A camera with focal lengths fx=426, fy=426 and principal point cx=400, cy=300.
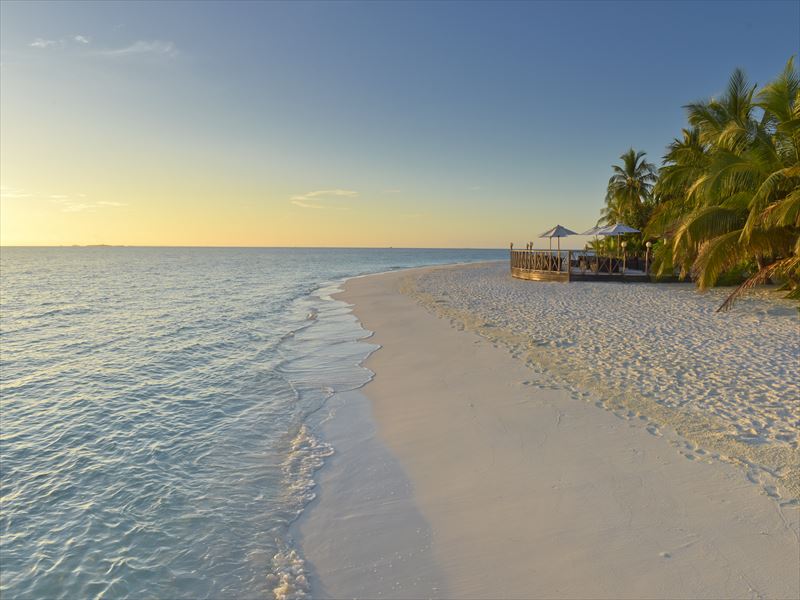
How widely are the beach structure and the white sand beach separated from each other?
14.0 metres

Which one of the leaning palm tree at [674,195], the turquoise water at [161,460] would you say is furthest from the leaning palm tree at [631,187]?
the turquoise water at [161,460]

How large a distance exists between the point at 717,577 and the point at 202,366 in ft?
34.2

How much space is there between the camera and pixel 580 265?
24156mm

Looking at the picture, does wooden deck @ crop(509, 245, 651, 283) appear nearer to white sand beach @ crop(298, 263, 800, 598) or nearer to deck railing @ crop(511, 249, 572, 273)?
deck railing @ crop(511, 249, 572, 273)

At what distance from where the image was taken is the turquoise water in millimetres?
3740

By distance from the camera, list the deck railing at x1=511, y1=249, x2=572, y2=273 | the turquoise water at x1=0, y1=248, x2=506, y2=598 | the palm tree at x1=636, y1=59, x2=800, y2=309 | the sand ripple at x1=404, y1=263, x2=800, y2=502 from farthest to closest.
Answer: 1. the deck railing at x1=511, y1=249, x2=572, y2=273
2. the palm tree at x1=636, y1=59, x2=800, y2=309
3. the sand ripple at x1=404, y1=263, x2=800, y2=502
4. the turquoise water at x1=0, y1=248, x2=506, y2=598

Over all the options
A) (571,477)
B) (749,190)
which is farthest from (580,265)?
(571,477)

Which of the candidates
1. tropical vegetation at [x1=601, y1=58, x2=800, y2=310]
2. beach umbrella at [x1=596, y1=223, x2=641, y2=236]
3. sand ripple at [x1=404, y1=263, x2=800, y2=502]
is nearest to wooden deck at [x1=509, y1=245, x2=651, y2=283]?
beach umbrella at [x1=596, y1=223, x2=641, y2=236]

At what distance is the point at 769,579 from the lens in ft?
10.00

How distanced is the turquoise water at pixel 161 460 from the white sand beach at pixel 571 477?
699mm

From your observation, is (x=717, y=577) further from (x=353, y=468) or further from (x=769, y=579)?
(x=353, y=468)

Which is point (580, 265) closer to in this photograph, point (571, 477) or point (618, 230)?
point (618, 230)

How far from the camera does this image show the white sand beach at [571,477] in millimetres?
3279

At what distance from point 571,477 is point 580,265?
21666 mm
